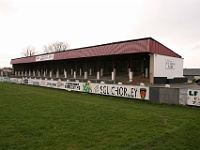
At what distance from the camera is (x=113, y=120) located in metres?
8.65

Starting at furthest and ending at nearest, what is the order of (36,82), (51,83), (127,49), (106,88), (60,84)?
(36,82) < (51,83) < (60,84) < (127,49) < (106,88)

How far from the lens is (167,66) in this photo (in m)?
27.3

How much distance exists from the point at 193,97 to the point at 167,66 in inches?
609

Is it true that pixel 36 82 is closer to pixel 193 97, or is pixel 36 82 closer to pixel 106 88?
pixel 106 88

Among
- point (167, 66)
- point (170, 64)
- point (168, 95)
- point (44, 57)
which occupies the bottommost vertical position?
point (168, 95)

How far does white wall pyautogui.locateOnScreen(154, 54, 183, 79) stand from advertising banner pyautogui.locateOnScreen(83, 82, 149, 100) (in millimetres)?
8640

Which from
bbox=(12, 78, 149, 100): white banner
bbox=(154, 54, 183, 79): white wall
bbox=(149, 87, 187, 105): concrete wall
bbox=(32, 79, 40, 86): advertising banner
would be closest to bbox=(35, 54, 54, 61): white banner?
bbox=(32, 79, 40, 86): advertising banner

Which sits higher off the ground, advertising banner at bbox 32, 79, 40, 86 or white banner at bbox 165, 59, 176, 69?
white banner at bbox 165, 59, 176, 69

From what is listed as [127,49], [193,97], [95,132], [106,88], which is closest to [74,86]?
[106,88]

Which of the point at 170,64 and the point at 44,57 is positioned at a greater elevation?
the point at 44,57

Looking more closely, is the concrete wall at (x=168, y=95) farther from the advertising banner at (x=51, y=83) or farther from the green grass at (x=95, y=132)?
the advertising banner at (x=51, y=83)

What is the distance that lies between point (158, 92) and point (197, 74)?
6391cm

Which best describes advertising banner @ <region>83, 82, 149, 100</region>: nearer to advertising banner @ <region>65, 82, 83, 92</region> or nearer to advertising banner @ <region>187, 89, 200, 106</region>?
advertising banner @ <region>65, 82, 83, 92</region>

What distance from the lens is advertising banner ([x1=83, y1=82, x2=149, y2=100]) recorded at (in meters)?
15.5
